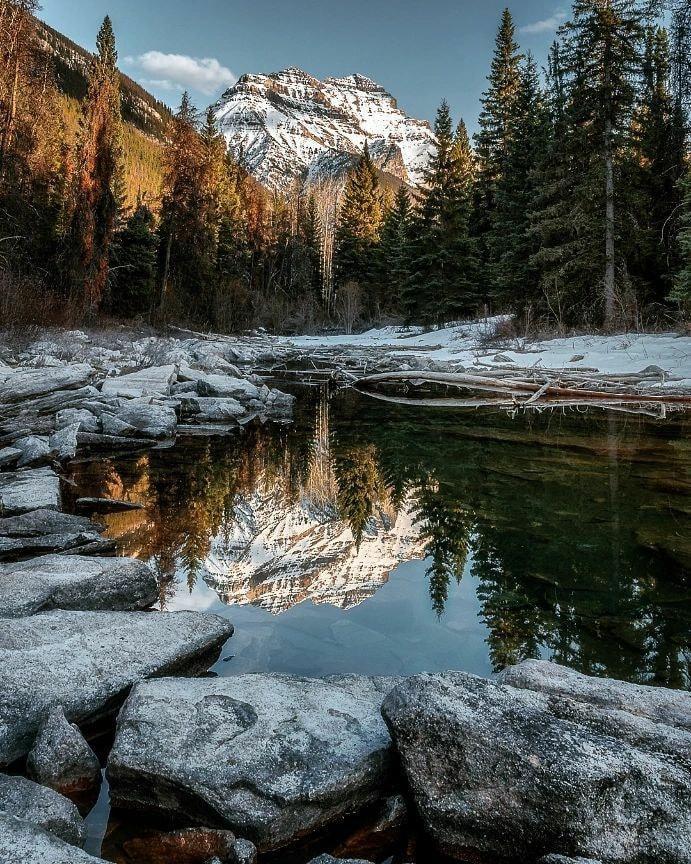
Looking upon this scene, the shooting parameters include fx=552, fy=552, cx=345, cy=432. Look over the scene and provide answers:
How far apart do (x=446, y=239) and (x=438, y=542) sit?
1054 inches

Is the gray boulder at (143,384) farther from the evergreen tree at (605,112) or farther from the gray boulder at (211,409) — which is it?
the evergreen tree at (605,112)

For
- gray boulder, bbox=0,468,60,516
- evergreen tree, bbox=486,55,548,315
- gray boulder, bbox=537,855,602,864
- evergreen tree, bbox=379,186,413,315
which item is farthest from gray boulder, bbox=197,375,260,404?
evergreen tree, bbox=379,186,413,315

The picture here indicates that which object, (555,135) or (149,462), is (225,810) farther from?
(555,135)

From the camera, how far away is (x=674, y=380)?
986 centimetres

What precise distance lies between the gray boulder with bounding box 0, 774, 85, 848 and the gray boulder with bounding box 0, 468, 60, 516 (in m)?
2.86

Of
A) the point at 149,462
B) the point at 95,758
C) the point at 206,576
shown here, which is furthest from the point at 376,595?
the point at 149,462

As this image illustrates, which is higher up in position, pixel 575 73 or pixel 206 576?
pixel 575 73

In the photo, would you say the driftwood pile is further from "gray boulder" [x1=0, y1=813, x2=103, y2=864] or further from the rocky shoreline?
"gray boulder" [x1=0, y1=813, x2=103, y2=864]

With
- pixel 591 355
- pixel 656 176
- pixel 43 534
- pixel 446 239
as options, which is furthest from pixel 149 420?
pixel 446 239

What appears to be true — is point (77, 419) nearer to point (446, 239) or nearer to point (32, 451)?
point (32, 451)

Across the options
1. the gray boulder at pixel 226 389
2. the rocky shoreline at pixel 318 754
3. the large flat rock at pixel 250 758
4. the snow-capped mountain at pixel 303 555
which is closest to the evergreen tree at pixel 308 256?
the gray boulder at pixel 226 389

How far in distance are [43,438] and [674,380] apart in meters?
10.0

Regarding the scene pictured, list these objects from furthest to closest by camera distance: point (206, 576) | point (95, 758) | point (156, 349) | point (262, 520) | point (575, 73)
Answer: point (575, 73), point (156, 349), point (262, 520), point (206, 576), point (95, 758)

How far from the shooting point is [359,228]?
155 ft
